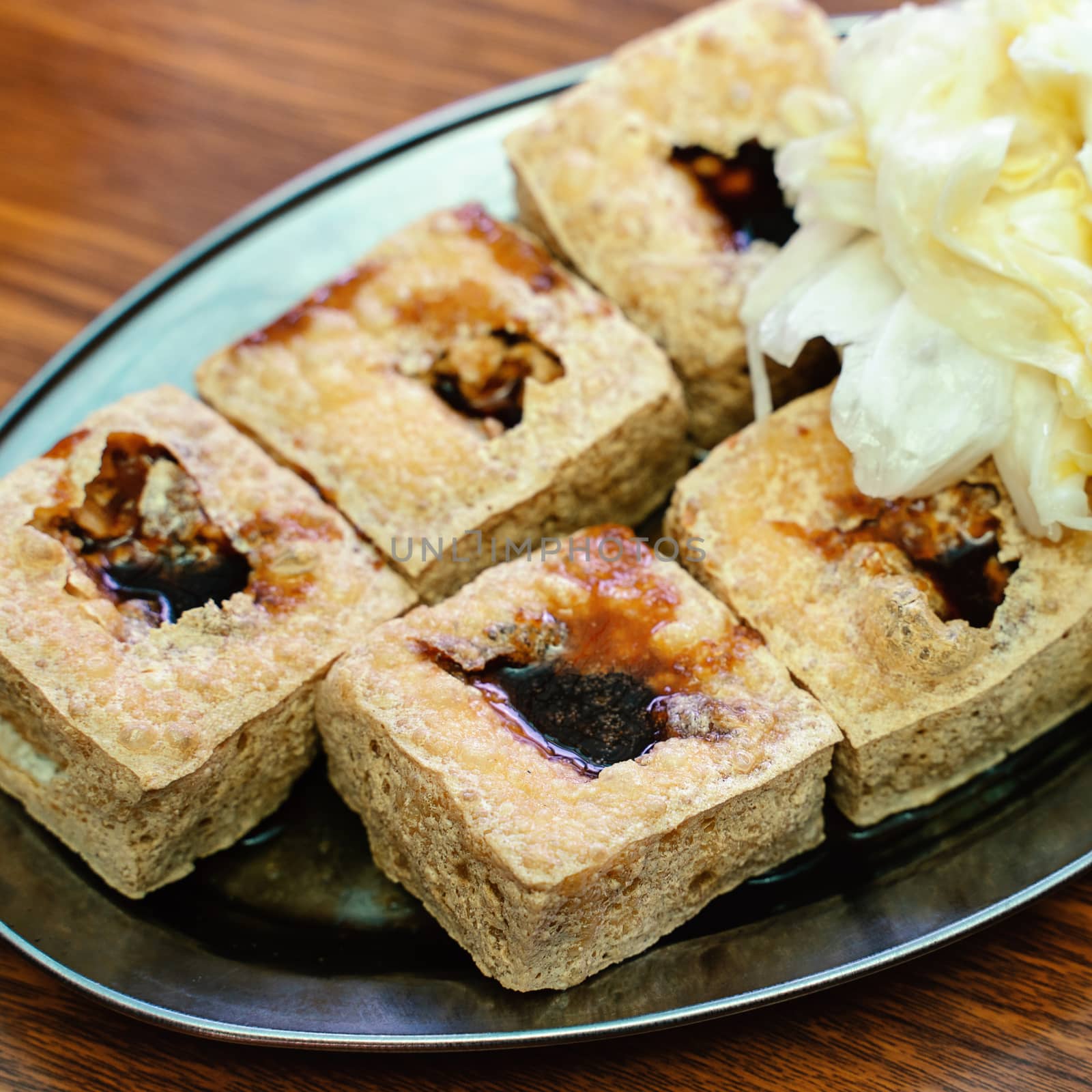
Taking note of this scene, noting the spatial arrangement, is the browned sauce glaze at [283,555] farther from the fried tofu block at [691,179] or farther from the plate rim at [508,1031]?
the fried tofu block at [691,179]

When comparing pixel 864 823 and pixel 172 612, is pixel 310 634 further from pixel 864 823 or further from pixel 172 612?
pixel 864 823

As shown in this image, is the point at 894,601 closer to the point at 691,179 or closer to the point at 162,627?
the point at 691,179

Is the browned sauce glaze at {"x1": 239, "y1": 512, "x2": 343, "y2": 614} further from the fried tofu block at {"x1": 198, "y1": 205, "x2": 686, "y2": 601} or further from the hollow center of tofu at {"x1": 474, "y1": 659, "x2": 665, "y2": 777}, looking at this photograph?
the hollow center of tofu at {"x1": 474, "y1": 659, "x2": 665, "y2": 777}

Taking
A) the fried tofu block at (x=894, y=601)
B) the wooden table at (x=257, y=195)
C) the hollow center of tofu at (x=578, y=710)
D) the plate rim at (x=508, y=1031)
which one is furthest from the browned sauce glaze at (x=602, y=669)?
the wooden table at (x=257, y=195)

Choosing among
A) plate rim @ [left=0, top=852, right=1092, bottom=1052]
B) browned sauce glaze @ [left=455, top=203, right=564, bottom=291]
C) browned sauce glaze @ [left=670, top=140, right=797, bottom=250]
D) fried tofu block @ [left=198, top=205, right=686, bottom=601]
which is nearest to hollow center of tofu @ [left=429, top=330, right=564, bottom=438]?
fried tofu block @ [left=198, top=205, right=686, bottom=601]

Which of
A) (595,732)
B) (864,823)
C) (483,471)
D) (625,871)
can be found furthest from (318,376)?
(864,823)

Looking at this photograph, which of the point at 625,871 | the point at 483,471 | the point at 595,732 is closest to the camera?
the point at 625,871
